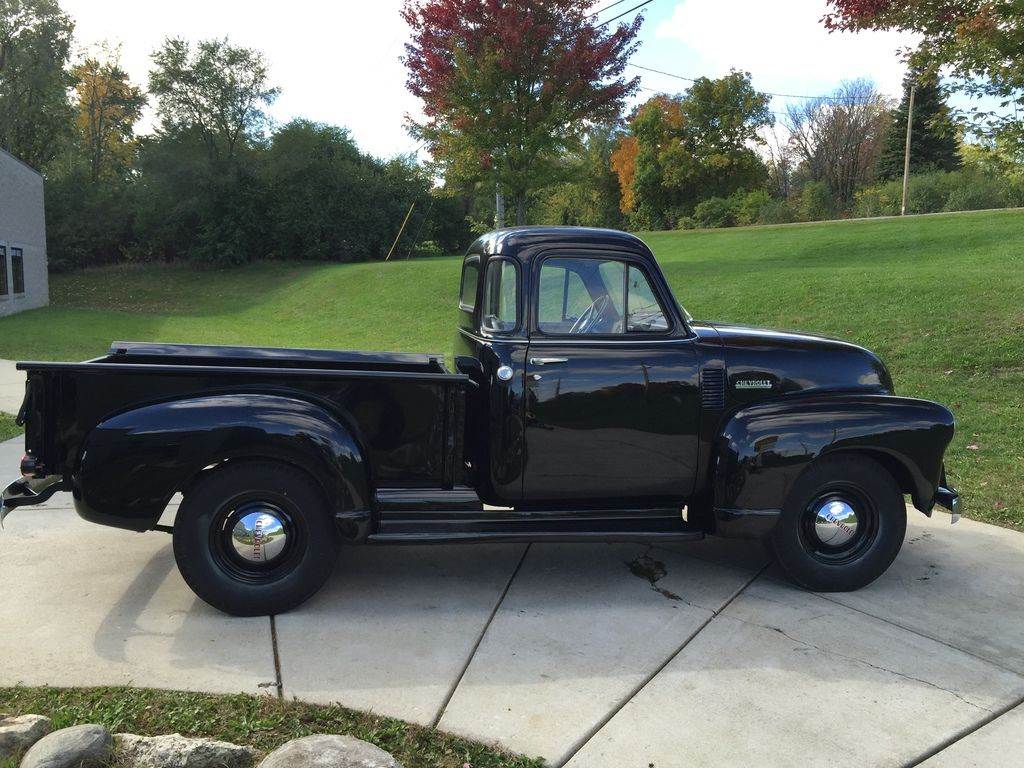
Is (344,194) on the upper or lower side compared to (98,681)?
upper

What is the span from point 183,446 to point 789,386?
3.13 m

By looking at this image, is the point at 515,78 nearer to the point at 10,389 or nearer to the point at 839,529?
the point at 10,389

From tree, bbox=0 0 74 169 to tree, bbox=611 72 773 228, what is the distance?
94.2 ft

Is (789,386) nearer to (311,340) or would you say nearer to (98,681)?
(98,681)

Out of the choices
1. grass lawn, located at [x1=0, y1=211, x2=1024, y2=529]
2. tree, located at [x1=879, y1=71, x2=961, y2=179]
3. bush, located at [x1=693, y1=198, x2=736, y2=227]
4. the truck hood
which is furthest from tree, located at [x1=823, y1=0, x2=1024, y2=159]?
tree, located at [x1=879, y1=71, x2=961, y2=179]

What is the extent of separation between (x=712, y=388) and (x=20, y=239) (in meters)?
26.1

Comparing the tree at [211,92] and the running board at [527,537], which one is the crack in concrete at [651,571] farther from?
the tree at [211,92]

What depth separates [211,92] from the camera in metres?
36.8

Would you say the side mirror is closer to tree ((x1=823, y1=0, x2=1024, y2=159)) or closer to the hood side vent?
the hood side vent

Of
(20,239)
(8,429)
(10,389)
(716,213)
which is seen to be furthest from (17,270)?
(716,213)

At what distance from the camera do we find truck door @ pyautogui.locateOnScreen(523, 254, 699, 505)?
14.0ft

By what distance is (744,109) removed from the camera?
4097cm

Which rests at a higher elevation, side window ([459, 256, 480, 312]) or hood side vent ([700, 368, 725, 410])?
side window ([459, 256, 480, 312])

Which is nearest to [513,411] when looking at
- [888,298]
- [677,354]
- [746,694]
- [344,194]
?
[677,354]
